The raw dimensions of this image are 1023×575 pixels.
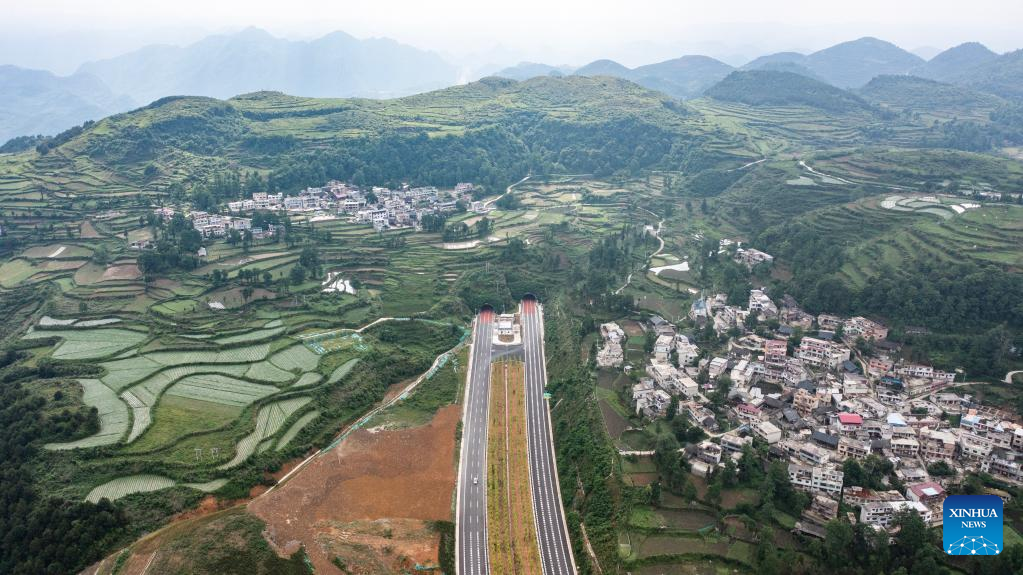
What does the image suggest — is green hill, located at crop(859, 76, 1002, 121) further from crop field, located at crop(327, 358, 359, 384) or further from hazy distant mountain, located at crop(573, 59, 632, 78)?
crop field, located at crop(327, 358, 359, 384)

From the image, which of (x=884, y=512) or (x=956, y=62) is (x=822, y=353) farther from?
(x=956, y=62)

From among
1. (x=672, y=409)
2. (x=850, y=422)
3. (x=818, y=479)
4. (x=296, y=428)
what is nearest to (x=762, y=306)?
(x=850, y=422)

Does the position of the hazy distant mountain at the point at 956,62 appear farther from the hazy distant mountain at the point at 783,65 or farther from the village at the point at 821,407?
the village at the point at 821,407

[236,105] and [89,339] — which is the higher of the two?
[236,105]

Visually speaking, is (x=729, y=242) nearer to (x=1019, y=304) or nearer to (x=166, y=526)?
(x=1019, y=304)

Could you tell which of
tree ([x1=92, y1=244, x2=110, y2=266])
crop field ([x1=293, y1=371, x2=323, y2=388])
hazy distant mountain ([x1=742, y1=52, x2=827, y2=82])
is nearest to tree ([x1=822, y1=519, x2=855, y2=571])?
crop field ([x1=293, y1=371, x2=323, y2=388])

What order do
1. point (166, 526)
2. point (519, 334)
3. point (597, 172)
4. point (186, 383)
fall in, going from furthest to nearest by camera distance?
point (597, 172), point (519, 334), point (186, 383), point (166, 526)

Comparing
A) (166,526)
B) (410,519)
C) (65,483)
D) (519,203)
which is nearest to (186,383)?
(65,483)
